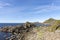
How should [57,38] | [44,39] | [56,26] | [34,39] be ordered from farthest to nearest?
1. [56,26]
2. [34,39]
3. [44,39]
4. [57,38]

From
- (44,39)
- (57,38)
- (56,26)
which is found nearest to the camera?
(57,38)

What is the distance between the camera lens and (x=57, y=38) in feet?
48.2

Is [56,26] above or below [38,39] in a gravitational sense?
above

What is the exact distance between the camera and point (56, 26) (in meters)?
22.5

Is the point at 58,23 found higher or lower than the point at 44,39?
higher

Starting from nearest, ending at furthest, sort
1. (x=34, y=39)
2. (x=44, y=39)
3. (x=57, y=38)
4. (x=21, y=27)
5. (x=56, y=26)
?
1. (x=57, y=38)
2. (x=44, y=39)
3. (x=34, y=39)
4. (x=56, y=26)
5. (x=21, y=27)

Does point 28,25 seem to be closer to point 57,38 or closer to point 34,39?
point 34,39

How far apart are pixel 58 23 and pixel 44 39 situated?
348 inches

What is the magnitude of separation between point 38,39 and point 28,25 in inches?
1101

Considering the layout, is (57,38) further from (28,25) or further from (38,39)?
(28,25)

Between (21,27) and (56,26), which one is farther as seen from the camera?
(21,27)

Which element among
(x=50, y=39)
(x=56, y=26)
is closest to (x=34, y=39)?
(x=50, y=39)

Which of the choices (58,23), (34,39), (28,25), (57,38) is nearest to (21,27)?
(28,25)

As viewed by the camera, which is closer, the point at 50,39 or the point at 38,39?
the point at 50,39
